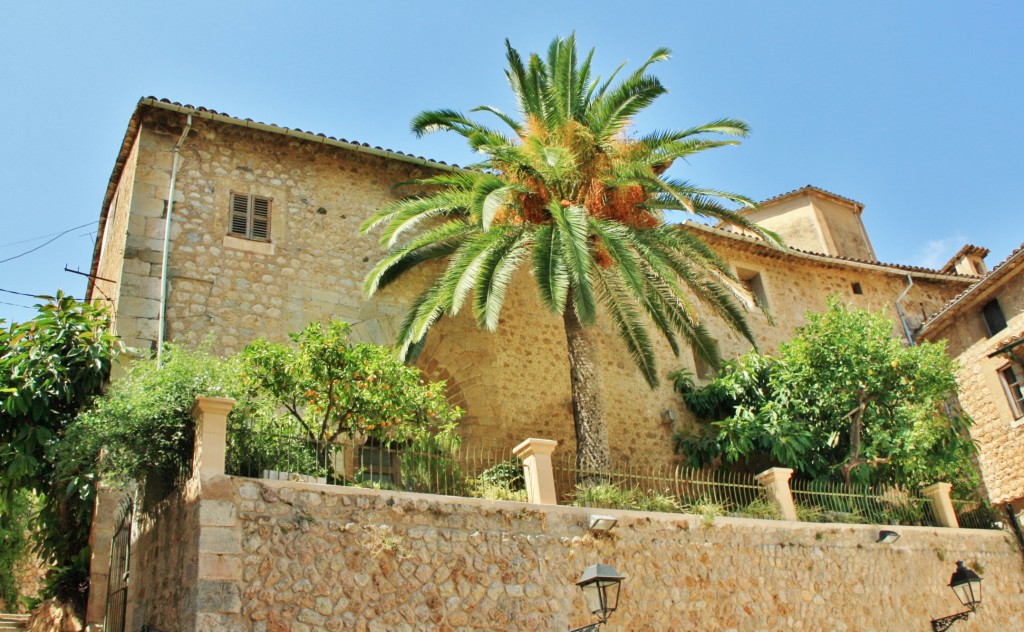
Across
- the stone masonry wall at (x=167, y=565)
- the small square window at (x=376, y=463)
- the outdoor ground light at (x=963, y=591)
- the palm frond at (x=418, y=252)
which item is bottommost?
the outdoor ground light at (x=963, y=591)

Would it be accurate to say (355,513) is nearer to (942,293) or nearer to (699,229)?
(699,229)

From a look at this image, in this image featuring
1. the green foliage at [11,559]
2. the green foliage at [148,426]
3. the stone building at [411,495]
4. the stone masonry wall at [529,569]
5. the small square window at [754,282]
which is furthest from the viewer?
the small square window at [754,282]

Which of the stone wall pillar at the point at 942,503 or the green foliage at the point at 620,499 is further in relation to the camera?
the stone wall pillar at the point at 942,503

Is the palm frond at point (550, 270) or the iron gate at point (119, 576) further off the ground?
the palm frond at point (550, 270)

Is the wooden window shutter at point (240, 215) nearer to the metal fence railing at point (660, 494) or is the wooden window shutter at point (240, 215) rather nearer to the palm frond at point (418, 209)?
the palm frond at point (418, 209)

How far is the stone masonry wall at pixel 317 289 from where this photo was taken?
13578 mm

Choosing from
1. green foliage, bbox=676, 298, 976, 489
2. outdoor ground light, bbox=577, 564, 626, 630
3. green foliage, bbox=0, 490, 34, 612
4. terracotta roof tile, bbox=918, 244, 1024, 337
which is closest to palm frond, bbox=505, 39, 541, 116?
green foliage, bbox=676, 298, 976, 489

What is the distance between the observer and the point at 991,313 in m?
20.1

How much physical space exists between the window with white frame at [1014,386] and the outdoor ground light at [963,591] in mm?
7096

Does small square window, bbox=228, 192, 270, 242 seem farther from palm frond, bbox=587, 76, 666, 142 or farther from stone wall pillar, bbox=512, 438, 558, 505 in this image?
stone wall pillar, bbox=512, 438, 558, 505

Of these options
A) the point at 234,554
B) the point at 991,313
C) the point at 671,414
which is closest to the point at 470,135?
the point at 671,414

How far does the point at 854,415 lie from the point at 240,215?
10541 millimetres

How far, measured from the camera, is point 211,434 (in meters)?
9.11

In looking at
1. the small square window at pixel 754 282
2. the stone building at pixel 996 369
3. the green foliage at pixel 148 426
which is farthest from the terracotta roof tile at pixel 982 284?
the green foliage at pixel 148 426
